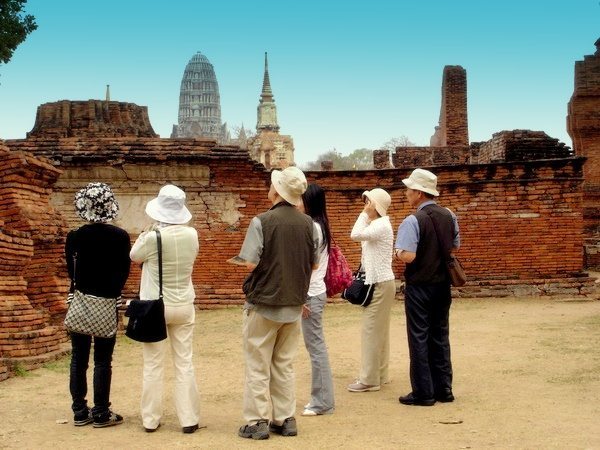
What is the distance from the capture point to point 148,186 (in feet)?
46.6

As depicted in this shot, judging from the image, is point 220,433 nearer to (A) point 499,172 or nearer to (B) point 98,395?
(B) point 98,395

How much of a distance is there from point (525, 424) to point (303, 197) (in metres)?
2.18

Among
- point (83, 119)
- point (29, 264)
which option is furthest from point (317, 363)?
point (83, 119)

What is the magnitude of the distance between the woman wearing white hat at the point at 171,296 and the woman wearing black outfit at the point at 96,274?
0.96 feet

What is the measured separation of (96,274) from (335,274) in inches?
68.9

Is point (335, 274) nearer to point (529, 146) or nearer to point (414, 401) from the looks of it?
point (414, 401)

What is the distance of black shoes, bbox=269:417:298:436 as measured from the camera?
5297mm

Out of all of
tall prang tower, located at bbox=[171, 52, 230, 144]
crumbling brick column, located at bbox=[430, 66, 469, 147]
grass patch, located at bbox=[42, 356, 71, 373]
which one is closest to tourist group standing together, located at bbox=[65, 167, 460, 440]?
grass patch, located at bbox=[42, 356, 71, 373]

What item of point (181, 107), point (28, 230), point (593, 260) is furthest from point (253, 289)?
point (181, 107)

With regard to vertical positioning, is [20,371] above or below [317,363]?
below

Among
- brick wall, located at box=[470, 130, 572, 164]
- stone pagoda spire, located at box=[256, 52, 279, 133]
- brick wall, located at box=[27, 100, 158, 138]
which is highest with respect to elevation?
stone pagoda spire, located at box=[256, 52, 279, 133]

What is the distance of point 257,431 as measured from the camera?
5.21 metres

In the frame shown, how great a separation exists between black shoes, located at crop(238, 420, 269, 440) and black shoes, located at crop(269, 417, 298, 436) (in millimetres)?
130

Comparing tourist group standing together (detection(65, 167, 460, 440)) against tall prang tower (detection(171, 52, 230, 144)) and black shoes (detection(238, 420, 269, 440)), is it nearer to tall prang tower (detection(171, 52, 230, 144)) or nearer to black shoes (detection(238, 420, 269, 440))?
black shoes (detection(238, 420, 269, 440))
